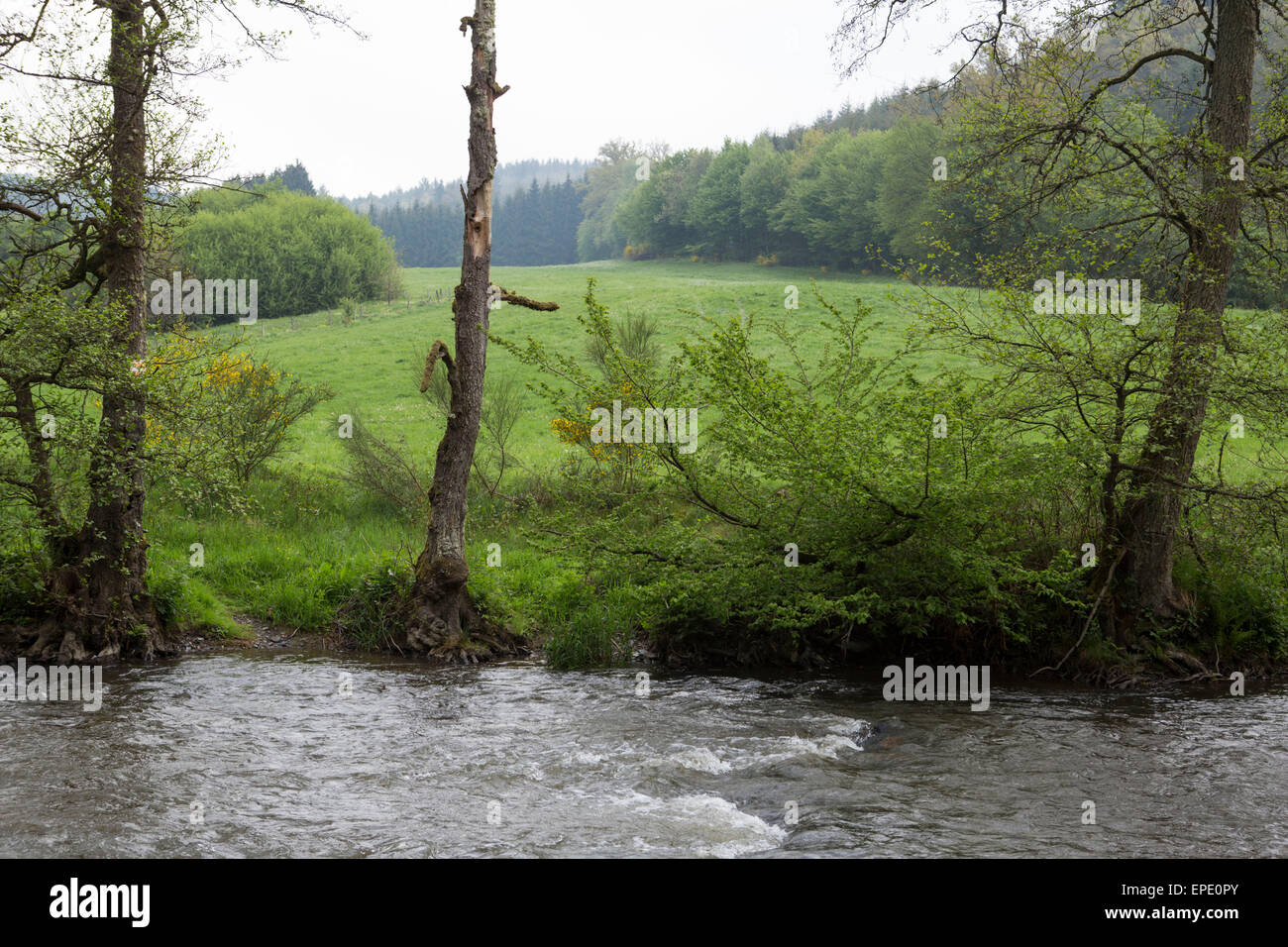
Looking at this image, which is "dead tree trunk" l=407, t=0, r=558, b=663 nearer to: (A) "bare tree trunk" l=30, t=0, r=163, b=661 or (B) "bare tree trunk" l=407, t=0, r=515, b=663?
(B) "bare tree trunk" l=407, t=0, r=515, b=663

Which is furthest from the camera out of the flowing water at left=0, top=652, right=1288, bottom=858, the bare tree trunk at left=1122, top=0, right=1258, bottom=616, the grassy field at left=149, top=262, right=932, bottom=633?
the grassy field at left=149, top=262, right=932, bottom=633

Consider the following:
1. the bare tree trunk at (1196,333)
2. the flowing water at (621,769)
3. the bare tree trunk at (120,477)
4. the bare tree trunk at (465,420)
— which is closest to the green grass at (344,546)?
the bare tree trunk at (465,420)

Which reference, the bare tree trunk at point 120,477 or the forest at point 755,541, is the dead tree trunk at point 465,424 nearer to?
the forest at point 755,541

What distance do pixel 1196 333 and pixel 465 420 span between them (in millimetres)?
9111

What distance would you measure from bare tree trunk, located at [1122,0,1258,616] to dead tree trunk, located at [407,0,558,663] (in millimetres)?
8368

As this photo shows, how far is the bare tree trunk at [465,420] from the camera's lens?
13.8 meters

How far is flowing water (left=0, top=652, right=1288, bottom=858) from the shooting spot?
24.3 feet

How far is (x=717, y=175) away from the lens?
287ft

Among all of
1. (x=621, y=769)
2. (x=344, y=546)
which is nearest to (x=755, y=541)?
(x=621, y=769)

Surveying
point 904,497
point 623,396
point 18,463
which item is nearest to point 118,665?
point 18,463

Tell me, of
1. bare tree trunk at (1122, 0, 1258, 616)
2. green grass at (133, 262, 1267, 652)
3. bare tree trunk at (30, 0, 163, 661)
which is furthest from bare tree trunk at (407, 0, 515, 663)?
bare tree trunk at (1122, 0, 1258, 616)

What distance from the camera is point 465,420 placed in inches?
552

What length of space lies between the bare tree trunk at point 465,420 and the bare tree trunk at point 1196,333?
837 centimetres
